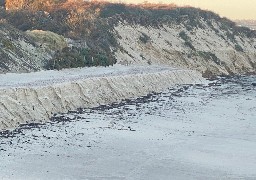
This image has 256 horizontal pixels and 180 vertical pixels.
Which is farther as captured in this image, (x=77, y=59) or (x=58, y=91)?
(x=77, y=59)

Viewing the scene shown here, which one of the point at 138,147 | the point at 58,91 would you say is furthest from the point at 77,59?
the point at 138,147

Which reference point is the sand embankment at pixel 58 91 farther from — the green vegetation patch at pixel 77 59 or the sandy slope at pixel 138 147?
the green vegetation patch at pixel 77 59

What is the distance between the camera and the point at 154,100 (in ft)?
108

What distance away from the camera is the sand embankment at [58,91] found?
22.5 meters

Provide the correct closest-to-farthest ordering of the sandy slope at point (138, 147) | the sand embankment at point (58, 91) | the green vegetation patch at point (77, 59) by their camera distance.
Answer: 1. the sandy slope at point (138, 147)
2. the sand embankment at point (58, 91)
3. the green vegetation patch at point (77, 59)

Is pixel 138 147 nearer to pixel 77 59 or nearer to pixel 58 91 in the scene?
pixel 58 91

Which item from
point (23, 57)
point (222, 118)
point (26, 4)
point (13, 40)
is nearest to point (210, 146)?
point (222, 118)

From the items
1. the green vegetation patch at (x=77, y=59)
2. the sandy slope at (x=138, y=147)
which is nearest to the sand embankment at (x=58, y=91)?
the sandy slope at (x=138, y=147)

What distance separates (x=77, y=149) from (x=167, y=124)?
→ 7.38m

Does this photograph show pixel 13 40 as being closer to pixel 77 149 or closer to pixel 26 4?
pixel 77 149

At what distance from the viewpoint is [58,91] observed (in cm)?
2623

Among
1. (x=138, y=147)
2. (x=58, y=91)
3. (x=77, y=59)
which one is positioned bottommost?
(x=138, y=147)

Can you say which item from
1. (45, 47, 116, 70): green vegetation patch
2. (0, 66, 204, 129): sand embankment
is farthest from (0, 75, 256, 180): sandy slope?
(45, 47, 116, 70): green vegetation patch

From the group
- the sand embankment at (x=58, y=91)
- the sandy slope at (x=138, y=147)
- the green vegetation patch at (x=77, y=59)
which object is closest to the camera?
the sandy slope at (x=138, y=147)
